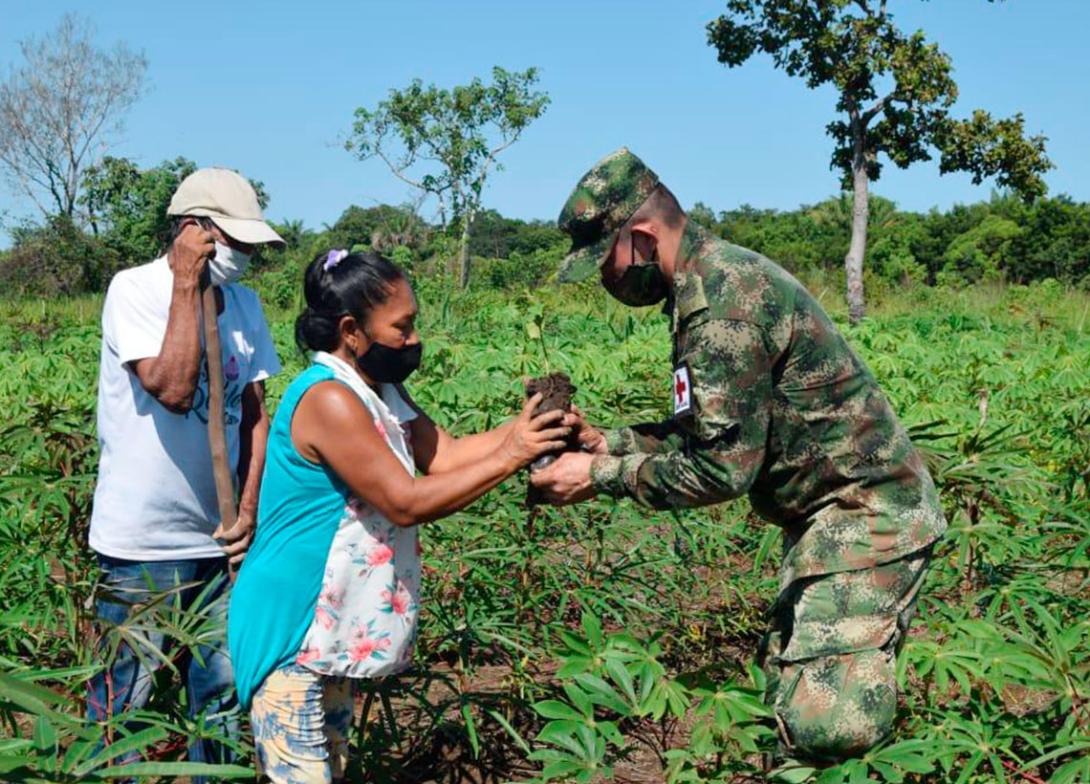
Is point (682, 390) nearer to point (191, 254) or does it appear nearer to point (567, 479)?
point (567, 479)

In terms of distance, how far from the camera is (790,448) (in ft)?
6.65

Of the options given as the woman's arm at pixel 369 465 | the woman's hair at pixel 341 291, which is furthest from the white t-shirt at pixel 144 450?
the woman's arm at pixel 369 465

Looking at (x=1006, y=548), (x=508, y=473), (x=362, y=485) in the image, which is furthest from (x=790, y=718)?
(x=1006, y=548)

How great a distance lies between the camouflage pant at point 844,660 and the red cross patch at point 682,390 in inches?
16.2

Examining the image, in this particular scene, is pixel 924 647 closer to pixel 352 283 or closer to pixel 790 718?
pixel 790 718

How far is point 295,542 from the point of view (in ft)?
6.46

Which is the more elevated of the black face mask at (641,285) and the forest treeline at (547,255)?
the forest treeline at (547,255)

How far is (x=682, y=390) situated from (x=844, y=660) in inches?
21.4

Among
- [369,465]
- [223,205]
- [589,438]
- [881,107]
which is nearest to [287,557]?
[369,465]

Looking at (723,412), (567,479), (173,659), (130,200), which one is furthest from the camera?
(130,200)

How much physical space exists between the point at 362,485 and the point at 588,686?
0.48m

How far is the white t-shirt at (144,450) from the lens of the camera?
2.38 m

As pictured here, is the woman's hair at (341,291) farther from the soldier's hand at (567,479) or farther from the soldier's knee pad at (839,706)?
the soldier's knee pad at (839,706)

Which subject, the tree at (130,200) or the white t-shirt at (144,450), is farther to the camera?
the tree at (130,200)
